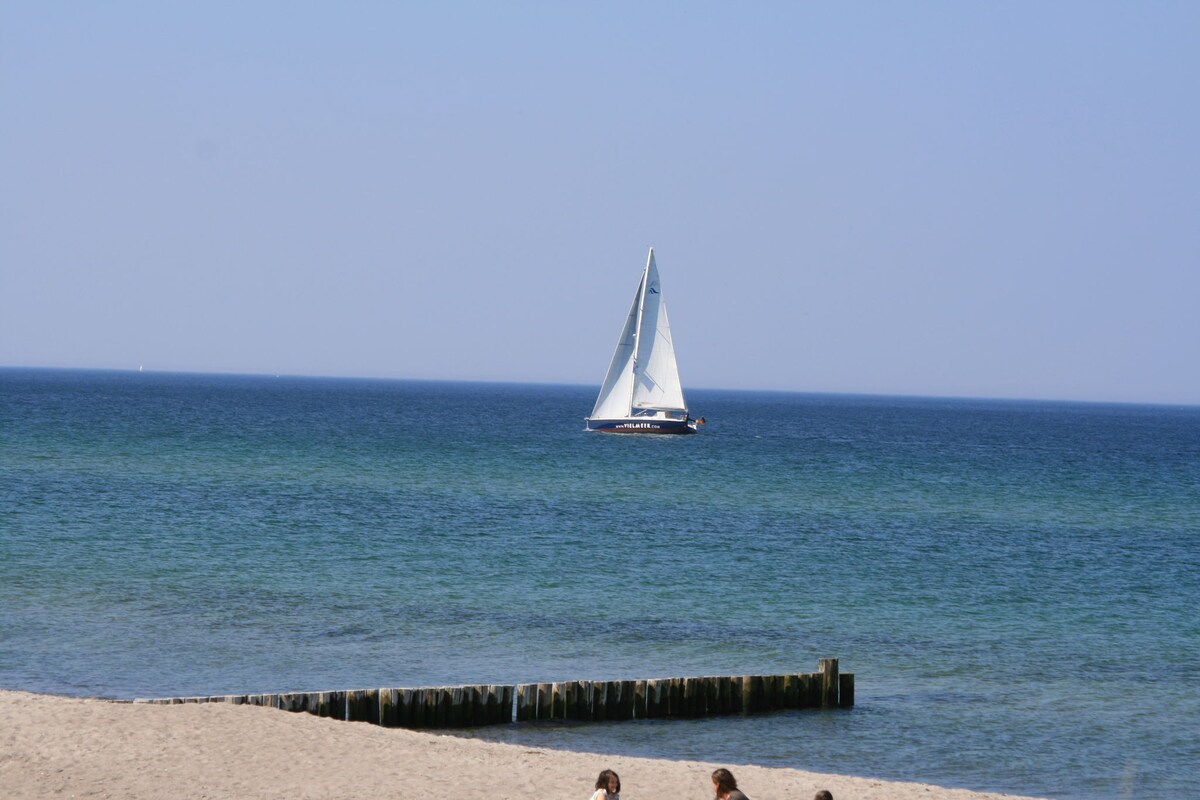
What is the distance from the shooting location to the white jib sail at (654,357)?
104 meters

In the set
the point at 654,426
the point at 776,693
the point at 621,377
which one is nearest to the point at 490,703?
the point at 776,693

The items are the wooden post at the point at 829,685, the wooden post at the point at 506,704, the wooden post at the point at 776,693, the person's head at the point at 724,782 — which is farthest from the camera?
Result: the wooden post at the point at 829,685

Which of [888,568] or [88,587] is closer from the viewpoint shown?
[88,587]

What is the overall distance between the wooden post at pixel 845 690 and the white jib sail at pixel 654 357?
7673 centimetres

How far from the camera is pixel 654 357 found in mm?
106562

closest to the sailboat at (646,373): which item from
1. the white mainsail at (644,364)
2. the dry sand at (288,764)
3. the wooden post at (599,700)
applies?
the white mainsail at (644,364)

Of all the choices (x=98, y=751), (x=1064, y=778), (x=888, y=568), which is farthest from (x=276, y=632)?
(x=888, y=568)

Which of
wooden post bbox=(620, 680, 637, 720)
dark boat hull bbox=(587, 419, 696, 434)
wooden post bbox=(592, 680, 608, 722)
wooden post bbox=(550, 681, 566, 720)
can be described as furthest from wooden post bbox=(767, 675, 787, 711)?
dark boat hull bbox=(587, 419, 696, 434)

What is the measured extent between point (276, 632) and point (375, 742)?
38.3 ft

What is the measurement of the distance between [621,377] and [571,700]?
85296mm

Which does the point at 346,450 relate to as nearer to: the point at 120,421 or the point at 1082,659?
the point at 120,421

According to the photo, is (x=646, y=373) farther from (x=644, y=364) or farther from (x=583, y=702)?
(x=583, y=702)

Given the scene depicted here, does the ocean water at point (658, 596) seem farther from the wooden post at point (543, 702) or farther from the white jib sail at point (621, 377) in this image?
the white jib sail at point (621, 377)

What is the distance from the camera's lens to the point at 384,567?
43094 mm
